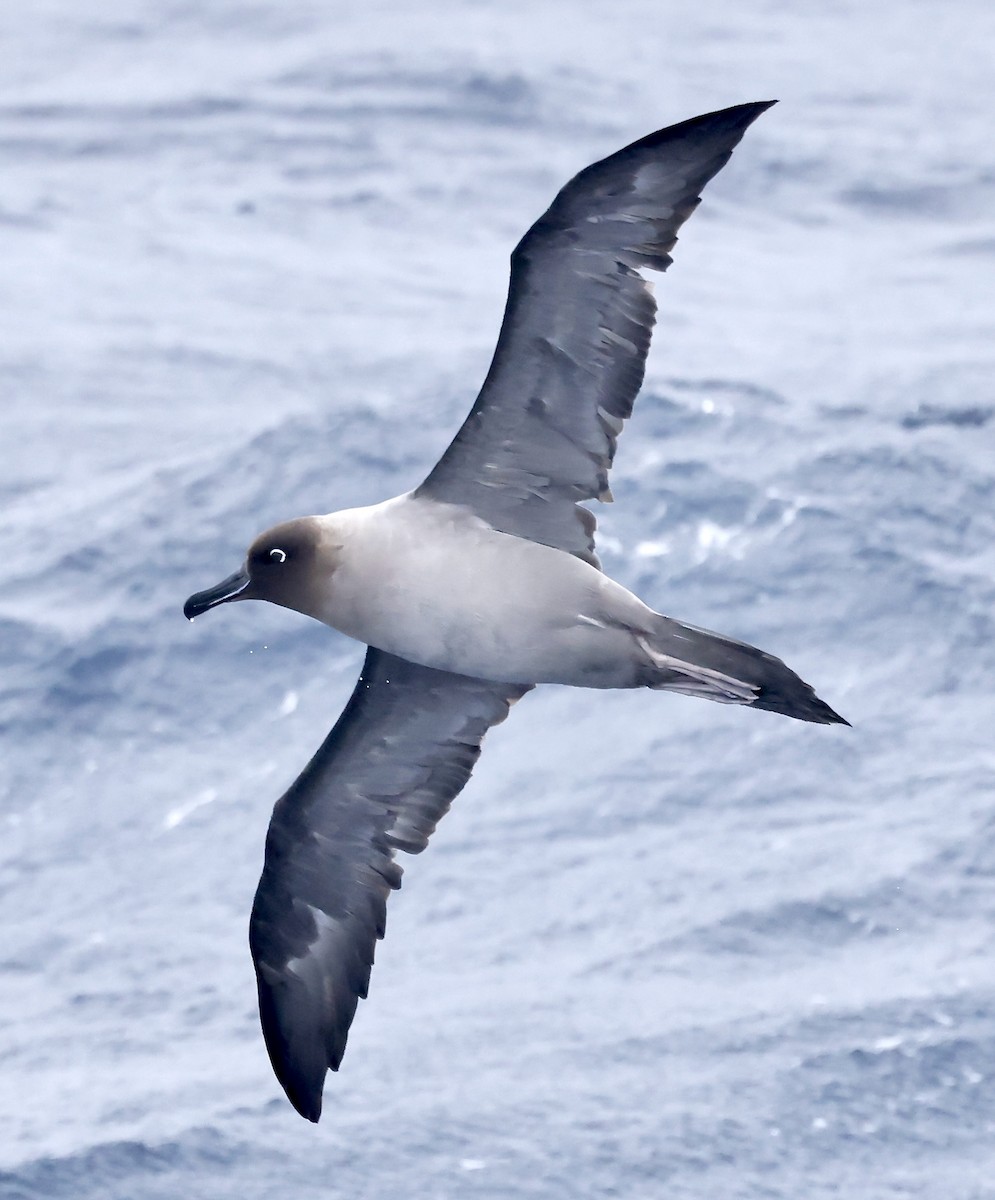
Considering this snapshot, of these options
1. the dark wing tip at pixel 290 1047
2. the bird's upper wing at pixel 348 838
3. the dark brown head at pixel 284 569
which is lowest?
the dark wing tip at pixel 290 1047

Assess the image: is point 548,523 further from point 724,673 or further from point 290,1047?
point 290,1047

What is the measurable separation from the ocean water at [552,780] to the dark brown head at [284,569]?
9.49 meters

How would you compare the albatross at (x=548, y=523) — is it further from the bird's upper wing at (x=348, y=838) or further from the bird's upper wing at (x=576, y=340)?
the bird's upper wing at (x=348, y=838)

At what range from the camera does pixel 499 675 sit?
1049cm

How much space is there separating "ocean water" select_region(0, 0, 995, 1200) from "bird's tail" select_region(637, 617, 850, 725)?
368 inches

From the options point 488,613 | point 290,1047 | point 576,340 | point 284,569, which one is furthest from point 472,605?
point 290,1047

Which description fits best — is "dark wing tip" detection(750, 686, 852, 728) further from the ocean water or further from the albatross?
the ocean water

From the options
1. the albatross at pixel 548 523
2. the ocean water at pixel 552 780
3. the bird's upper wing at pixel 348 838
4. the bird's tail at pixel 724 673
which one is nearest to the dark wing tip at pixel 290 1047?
the bird's upper wing at pixel 348 838

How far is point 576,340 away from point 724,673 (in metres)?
1.58

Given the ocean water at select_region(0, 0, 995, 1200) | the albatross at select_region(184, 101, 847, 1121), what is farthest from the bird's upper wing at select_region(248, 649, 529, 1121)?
the ocean water at select_region(0, 0, 995, 1200)

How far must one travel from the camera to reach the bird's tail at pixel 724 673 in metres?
10.2

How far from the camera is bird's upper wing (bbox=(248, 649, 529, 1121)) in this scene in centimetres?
1161

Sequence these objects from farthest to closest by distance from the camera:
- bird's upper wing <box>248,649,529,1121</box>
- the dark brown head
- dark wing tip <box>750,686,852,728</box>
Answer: bird's upper wing <box>248,649,529,1121</box>, the dark brown head, dark wing tip <box>750,686,852,728</box>

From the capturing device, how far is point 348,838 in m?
11.8
